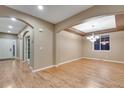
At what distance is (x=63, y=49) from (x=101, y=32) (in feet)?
12.7

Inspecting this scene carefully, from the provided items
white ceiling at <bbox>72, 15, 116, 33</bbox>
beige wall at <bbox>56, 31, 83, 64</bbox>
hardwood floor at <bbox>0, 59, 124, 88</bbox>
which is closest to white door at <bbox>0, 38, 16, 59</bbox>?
hardwood floor at <bbox>0, 59, 124, 88</bbox>

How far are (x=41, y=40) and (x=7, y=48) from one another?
594 cm

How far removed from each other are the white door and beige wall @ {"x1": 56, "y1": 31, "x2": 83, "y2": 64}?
19.1 feet

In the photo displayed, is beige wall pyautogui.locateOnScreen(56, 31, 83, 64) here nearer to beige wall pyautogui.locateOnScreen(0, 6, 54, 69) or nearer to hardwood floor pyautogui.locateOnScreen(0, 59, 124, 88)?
beige wall pyautogui.locateOnScreen(0, 6, 54, 69)

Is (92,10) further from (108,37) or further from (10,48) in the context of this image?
(10,48)

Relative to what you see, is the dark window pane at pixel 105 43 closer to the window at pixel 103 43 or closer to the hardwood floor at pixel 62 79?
the window at pixel 103 43

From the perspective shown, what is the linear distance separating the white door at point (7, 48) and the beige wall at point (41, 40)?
5.85 metres

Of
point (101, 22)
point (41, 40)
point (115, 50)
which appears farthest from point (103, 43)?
point (41, 40)

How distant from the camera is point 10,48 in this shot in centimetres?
890

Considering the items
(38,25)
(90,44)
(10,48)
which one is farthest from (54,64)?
(10,48)

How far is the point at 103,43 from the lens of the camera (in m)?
7.80

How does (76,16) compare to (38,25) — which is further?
(38,25)

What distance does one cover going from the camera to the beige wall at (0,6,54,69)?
4197 millimetres

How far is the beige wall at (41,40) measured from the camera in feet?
13.8
